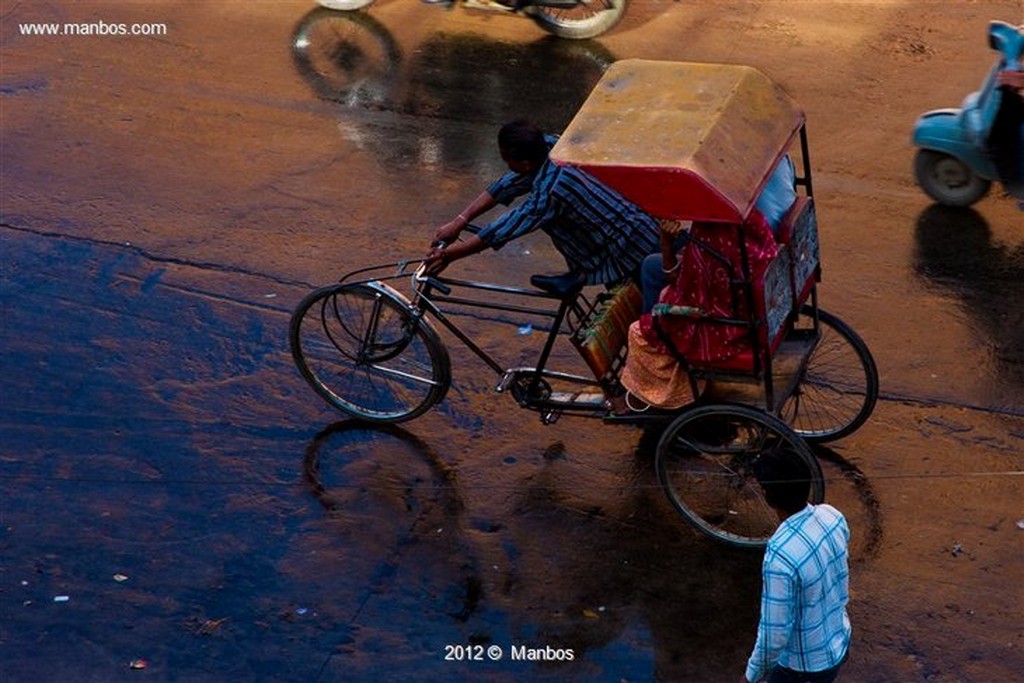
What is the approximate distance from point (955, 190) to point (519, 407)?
10.7ft

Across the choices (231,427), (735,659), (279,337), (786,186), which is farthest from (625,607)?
(279,337)

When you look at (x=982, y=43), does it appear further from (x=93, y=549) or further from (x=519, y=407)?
(x=93, y=549)

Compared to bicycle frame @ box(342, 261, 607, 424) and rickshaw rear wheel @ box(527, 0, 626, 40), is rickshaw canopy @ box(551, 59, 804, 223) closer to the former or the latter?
bicycle frame @ box(342, 261, 607, 424)

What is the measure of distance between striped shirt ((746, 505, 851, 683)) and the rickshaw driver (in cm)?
198

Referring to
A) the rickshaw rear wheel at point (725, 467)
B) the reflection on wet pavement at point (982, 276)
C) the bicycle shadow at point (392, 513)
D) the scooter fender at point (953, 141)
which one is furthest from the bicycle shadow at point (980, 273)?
the bicycle shadow at point (392, 513)

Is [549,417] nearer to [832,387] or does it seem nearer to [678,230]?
[678,230]

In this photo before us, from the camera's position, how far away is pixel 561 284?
5.67 meters

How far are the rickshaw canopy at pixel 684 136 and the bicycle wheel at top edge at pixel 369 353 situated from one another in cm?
129

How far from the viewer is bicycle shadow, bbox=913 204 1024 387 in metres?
6.78

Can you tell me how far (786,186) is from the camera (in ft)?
18.1

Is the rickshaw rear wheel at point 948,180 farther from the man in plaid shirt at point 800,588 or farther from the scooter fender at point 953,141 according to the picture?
the man in plaid shirt at point 800,588

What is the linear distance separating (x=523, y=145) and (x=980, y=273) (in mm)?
3201

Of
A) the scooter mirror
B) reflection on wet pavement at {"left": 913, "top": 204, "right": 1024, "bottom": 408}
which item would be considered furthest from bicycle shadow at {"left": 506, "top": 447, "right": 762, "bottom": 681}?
the scooter mirror

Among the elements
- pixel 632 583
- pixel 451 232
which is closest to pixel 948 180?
pixel 451 232
